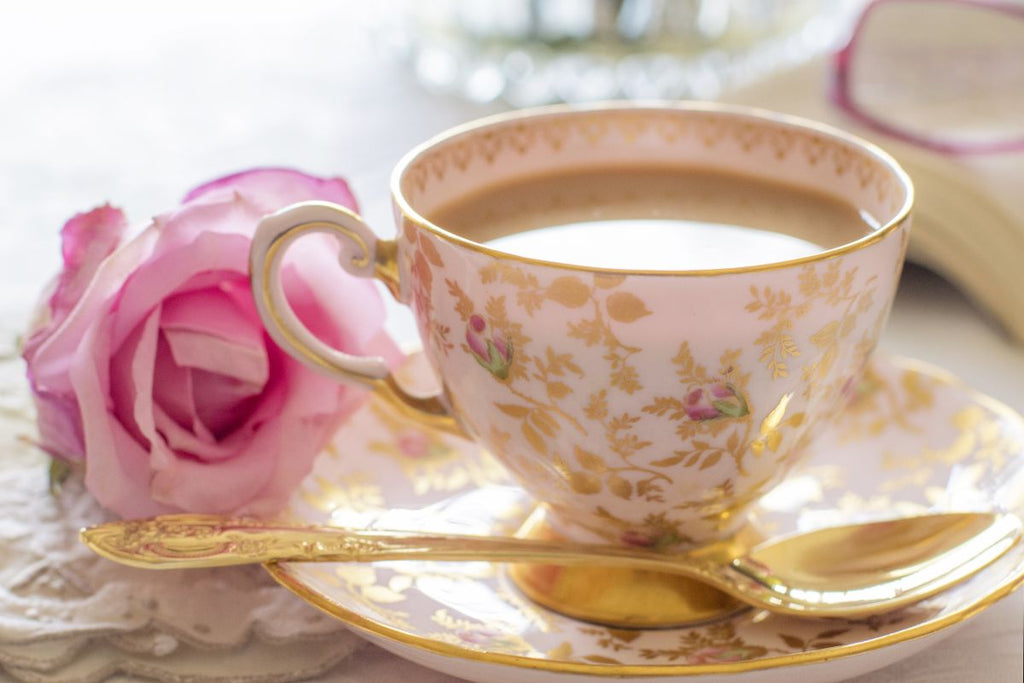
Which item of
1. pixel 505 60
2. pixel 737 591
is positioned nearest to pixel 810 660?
pixel 737 591

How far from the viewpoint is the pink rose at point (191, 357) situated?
1.74 ft

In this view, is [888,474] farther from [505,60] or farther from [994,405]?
[505,60]

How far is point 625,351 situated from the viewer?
46 centimetres

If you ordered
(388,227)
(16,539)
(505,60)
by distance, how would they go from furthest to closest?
(505,60)
(388,227)
(16,539)

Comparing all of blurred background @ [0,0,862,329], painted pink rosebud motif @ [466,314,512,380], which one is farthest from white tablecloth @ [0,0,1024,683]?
painted pink rosebud motif @ [466,314,512,380]

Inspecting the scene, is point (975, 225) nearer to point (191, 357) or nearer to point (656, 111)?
point (656, 111)

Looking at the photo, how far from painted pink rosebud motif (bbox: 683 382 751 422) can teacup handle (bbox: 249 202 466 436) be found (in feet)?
0.47

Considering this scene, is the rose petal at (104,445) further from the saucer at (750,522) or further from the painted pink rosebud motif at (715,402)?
the painted pink rosebud motif at (715,402)

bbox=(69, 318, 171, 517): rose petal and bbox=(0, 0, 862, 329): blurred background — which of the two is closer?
bbox=(69, 318, 171, 517): rose petal

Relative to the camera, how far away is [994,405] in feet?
2.12

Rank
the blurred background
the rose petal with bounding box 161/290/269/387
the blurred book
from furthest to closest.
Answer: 1. the blurred background
2. the blurred book
3. the rose petal with bounding box 161/290/269/387

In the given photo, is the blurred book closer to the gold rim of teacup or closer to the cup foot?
the gold rim of teacup

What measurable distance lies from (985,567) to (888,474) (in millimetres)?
131

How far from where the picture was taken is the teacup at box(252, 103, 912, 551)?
46 centimetres
